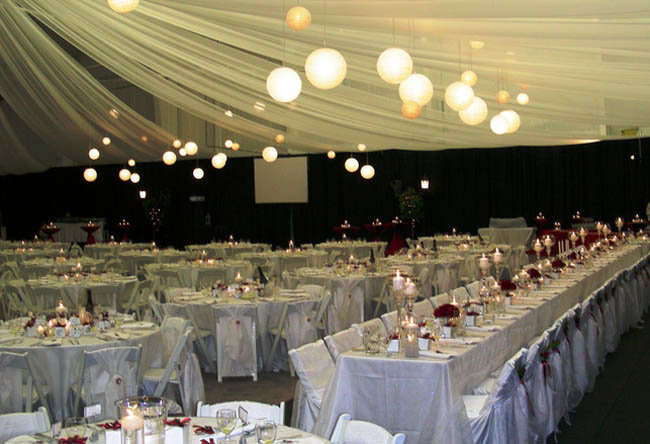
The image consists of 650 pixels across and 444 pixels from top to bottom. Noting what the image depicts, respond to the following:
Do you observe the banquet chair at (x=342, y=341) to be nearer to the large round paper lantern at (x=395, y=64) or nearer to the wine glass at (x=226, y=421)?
the large round paper lantern at (x=395, y=64)

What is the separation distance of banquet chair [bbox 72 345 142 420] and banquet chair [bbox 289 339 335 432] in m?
1.15

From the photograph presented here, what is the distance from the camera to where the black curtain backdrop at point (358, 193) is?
18578 millimetres

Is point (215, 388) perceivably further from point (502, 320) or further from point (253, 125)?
point (253, 125)

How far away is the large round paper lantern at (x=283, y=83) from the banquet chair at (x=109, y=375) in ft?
6.35

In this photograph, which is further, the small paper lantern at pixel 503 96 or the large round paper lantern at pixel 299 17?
the small paper lantern at pixel 503 96

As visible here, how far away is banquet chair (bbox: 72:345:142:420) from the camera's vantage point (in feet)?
17.0

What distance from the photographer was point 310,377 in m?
4.90

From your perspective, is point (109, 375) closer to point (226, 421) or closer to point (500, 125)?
point (226, 421)

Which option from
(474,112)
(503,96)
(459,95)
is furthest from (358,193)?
(459,95)

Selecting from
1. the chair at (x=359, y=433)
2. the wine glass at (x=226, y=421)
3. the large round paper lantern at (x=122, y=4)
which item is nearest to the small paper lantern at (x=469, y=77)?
the large round paper lantern at (x=122, y=4)

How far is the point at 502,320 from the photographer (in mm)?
5961

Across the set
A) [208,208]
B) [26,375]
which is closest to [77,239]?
[208,208]

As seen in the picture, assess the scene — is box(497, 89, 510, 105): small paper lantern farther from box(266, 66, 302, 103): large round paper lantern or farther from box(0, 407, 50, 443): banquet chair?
box(0, 407, 50, 443): banquet chair

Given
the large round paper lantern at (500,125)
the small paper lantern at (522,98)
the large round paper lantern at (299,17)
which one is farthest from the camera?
the small paper lantern at (522,98)
